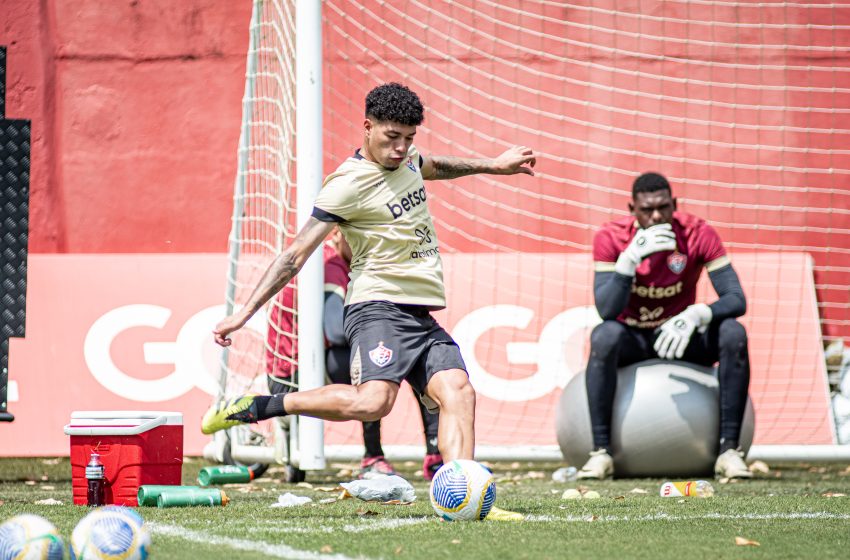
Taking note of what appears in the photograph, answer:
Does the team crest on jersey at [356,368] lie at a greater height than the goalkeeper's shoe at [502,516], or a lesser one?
greater

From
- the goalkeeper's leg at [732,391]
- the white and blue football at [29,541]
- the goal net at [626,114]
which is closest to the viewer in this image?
the white and blue football at [29,541]

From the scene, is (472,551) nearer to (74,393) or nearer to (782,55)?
(74,393)

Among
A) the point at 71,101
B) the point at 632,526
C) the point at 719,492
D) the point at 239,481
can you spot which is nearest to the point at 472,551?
the point at 632,526

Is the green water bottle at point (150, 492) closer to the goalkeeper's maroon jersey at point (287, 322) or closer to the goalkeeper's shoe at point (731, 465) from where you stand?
the goalkeeper's maroon jersey at point (287, 322)

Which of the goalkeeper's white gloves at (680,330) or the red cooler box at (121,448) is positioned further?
the goalkeeper's white gloves at (680,330)

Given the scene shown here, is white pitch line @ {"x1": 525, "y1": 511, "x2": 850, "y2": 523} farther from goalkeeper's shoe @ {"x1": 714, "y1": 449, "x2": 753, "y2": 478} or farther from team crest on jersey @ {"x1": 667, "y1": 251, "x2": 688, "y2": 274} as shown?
team crest on jersey @ {"x1": 667, "y1": 251, "x2": 688, "y2": 274}

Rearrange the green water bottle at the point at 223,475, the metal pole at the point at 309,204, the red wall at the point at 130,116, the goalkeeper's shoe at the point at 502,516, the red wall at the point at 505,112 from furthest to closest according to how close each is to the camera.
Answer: the red wall at the point at 130,116, the red wall at the point at 505,112, the metal pole at the point at 309,204, the green water bottle at the point at 223,475, the goalkeeper's shoe at the point at 502,516

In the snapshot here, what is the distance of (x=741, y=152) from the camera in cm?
1010

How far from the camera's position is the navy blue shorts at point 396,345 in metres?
4.75

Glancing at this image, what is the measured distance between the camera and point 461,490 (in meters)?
4.25

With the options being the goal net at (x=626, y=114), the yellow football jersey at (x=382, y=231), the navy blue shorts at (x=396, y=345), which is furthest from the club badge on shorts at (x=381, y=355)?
the goal net at (x=626, y=114)

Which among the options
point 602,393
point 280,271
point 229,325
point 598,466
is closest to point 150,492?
point 229,325

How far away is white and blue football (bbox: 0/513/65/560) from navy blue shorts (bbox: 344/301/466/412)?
1.73 meters

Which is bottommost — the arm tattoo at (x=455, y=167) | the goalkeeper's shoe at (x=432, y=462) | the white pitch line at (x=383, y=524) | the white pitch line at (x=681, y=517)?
the goalkeeper's shoe at (x=432, y=462)
